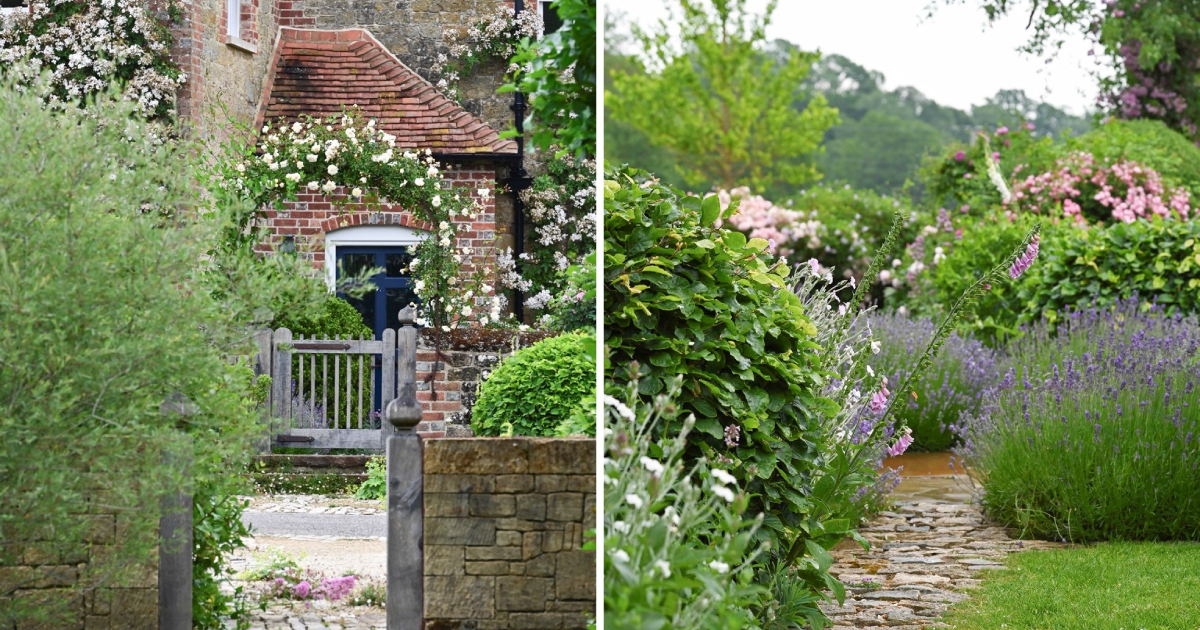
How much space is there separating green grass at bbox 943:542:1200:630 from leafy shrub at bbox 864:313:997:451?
2524mm

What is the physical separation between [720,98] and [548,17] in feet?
54.1

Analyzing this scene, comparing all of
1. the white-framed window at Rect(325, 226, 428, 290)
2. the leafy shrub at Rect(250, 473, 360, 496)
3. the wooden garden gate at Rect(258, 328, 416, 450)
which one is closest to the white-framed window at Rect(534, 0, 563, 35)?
the white-framed window at Rect(325, 226, 428, 290)

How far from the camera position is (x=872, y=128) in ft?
72.7

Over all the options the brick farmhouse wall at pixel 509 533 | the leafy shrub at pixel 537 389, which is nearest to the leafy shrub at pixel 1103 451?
the brick farmhouse wall at pixel 509 533

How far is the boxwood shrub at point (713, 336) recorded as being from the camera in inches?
118

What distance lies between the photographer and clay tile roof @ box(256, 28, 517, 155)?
12.1 ft

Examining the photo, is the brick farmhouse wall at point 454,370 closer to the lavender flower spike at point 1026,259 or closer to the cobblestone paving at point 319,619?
the cobblestone paving at point 319,619

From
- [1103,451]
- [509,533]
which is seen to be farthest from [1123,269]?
[509,533]

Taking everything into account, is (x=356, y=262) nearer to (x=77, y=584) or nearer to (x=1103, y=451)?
(x=77, y=584)

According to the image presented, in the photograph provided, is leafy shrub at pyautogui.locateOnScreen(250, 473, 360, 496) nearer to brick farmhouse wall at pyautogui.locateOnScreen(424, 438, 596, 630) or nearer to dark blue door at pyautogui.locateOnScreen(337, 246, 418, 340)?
brick farmhouse wall at pyautogui.locateOnScreen(424, 438, 596, 630)

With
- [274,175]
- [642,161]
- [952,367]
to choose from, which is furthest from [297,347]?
[642,161]

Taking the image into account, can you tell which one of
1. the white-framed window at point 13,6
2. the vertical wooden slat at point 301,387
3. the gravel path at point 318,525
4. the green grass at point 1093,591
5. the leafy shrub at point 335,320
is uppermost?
the white-framed window at point 13,6

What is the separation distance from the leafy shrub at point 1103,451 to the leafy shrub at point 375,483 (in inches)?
129

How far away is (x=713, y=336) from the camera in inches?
126
